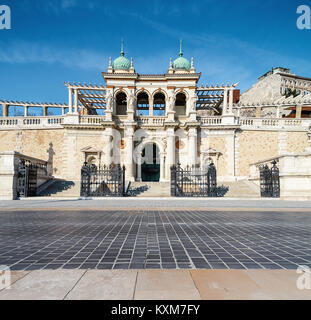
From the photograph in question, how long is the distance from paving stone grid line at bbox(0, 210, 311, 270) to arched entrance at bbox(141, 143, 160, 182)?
71.0ft

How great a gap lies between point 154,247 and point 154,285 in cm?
122

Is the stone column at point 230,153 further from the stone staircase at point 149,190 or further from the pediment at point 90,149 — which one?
the pediment at point 90,149

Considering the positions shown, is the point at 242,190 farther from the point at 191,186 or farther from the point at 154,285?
the point at 154,285

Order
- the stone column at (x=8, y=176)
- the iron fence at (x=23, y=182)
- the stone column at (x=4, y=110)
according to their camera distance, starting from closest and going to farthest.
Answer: the stone column at (x=8, y=176) < the iron fence at (x=23, y=182) < the stone column at (x=4, y=110)

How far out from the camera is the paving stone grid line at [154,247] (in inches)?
96.4

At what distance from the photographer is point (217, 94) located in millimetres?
27859

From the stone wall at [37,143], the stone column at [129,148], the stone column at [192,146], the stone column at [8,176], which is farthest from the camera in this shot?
the stone wall at [37,143]

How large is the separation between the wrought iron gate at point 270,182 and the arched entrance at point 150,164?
13302 mm

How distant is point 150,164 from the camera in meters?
26.2

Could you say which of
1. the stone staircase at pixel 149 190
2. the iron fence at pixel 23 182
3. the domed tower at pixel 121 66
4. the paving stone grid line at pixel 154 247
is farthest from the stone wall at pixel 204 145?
the paving stone grid line at pixel 154 247

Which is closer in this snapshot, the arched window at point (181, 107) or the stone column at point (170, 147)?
the stone column at point (170, 147)

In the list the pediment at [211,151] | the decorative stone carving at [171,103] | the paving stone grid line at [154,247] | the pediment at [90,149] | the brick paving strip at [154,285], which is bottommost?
the paving stone grid line at [154,247]
